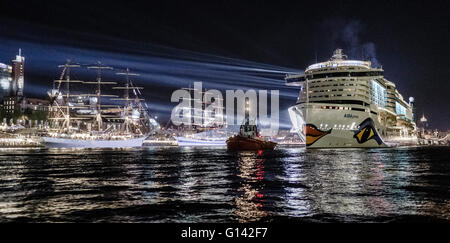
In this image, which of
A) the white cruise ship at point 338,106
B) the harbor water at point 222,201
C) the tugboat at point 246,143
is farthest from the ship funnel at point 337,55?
the harbor water at point 222,201

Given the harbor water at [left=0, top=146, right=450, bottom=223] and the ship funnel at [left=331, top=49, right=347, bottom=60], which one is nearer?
the harbor water at [left=0, top=146, right=450, bottom=223]

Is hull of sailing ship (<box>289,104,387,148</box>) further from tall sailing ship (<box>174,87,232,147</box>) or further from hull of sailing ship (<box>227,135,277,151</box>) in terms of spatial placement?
tall sailing ship (<box>174,87,232,147</box>)

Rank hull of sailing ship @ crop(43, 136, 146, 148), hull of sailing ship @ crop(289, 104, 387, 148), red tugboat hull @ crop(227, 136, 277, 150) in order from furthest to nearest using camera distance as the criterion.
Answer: hull of sailing ship @ crop(43, 136, 146, 148) → red tugboat hull @ crop(227, 136, 277, 150) → hull of sailing ship @ crop(289, 104, 387, 148)

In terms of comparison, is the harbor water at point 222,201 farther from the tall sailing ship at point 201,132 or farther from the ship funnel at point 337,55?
the tall sailing ship at point 201,132

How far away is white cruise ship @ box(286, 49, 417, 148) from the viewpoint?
6669cm

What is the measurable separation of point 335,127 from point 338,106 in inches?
159

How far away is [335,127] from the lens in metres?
66.5

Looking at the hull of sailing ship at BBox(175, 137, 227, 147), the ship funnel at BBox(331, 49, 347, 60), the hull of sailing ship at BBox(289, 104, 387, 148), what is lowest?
the hull of sailing ship at BBox(175, 137, 227, 147)

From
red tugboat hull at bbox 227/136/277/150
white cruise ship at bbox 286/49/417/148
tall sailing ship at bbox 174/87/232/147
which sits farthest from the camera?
tall sailing ship at bbox 174/87/232/147

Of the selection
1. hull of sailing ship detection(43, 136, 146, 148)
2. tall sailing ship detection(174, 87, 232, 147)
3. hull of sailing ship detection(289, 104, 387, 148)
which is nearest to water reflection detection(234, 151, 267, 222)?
hull of sailing ship detection(289, 104, 387, 148)

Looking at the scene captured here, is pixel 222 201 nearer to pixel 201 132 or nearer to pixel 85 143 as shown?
pixel 85 143

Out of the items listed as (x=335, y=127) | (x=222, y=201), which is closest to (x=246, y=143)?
(x=335, y=127)
